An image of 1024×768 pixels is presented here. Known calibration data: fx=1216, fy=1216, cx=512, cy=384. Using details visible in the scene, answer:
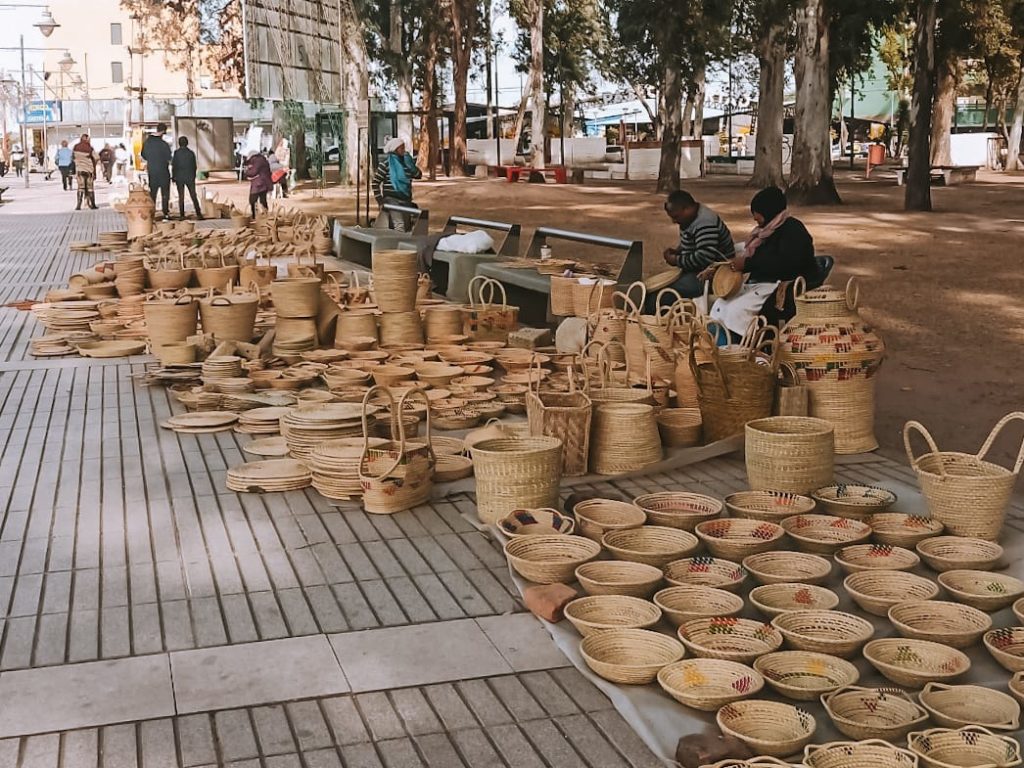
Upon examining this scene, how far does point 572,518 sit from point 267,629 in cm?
143

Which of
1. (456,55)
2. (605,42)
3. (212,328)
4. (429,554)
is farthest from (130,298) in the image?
(605,42)

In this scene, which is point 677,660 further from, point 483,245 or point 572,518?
point 483,245

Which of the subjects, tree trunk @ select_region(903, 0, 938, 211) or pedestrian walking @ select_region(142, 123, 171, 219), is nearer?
tree trunk @ select_region(903, 0, 938, 211)

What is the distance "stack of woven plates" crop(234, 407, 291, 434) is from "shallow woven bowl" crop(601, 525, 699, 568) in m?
2.61

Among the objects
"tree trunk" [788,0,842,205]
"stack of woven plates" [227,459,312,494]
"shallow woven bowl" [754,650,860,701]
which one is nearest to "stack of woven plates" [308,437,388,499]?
"stack of woven plates" [227,459,312,494]

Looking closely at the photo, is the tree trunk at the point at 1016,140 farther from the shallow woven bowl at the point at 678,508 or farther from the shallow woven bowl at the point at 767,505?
the shallow woven bowl at the point at 678,508

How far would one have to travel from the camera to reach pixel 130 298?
10.4 meters

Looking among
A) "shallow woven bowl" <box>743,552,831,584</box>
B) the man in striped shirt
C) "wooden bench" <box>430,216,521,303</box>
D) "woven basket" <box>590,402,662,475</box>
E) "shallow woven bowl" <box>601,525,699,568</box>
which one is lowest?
"shallow woven bowl" <box>743,552,831,584</box>

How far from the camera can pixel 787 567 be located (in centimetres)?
432

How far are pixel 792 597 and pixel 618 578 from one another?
59 centimetres

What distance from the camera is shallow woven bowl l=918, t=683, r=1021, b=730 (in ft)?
10.4

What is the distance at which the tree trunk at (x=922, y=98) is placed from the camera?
20.8 meters

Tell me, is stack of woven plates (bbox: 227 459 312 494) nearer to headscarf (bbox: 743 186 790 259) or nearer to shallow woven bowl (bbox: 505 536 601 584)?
shallow woven bowl (bbox: 505 536 601 584)

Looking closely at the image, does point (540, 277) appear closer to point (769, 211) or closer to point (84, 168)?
point (769, 211)
